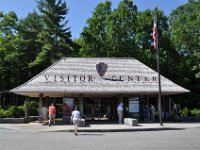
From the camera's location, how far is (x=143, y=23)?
64.9 m

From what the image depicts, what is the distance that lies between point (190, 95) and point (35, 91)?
103 ft

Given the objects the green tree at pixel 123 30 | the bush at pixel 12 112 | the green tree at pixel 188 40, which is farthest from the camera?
the green tree at pixel 123 30

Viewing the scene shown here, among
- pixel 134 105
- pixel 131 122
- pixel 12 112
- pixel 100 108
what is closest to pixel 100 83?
pixel 134 105

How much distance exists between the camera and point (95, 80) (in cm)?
3856

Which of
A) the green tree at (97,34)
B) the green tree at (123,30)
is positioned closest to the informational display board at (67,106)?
the green tree at (123,30)

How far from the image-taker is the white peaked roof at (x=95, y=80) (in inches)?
1428

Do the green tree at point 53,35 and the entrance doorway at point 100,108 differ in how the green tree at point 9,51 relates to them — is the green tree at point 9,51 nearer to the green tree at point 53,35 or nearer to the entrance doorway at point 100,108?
the green tree at point 53,35

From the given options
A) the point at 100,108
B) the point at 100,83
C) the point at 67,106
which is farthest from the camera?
the point at 100,108

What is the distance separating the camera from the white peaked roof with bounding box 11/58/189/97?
3628 cm

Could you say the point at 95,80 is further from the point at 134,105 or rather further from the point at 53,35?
the point at 53,35

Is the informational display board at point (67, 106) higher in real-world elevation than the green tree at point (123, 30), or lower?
lower

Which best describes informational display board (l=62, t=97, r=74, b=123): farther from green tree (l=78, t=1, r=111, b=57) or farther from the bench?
green tree (l=78, t=1, r=111, b=57)

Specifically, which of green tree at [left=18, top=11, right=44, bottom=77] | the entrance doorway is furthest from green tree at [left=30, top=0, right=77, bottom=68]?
the entrance doorway

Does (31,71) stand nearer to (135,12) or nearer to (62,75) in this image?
(135,12)
